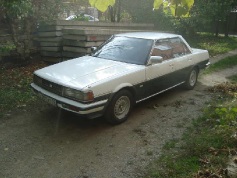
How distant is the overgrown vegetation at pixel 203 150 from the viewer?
3795mm

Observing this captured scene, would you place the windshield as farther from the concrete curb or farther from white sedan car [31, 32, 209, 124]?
the concrete curb

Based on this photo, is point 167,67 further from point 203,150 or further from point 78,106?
point 78,106

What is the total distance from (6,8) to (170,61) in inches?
186

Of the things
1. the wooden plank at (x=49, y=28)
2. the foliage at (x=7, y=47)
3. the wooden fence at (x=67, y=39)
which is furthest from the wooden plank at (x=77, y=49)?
the foliage at (x=7, y=47)

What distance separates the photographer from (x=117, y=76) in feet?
16.1

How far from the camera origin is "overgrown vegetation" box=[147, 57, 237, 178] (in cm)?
379

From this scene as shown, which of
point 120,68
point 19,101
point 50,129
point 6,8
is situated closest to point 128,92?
point 120,68

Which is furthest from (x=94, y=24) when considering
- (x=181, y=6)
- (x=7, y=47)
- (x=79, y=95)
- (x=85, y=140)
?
(x=181, y=6)

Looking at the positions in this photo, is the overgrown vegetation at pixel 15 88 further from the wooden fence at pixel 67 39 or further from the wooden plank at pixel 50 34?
the wooden plank at pixel 50 34

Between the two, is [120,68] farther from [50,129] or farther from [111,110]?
[50,129]

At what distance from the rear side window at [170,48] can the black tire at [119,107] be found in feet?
3.82

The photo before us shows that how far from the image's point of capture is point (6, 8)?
7.50 m

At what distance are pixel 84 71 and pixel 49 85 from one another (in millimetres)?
680

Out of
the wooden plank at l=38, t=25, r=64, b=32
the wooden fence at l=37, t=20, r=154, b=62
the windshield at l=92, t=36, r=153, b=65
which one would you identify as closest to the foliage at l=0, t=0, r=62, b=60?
the wooden plank at l=38, t=25, r=64, b=32
